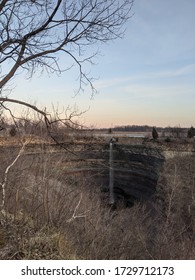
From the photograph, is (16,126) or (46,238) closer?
(46,238)

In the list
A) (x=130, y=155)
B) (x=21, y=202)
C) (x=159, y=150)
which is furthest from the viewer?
(x=130, y=155)

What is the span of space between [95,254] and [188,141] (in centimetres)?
3045

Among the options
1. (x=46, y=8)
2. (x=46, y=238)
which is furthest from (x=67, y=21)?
(x=46, y=238)

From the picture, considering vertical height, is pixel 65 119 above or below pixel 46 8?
below

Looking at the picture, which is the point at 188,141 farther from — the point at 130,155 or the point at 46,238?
the point at 46,238

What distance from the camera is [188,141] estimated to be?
35.4 m

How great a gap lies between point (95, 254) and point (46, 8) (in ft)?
16.2


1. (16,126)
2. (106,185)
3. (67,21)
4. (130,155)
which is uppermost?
(67,21)

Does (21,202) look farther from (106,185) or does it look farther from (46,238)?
(106,185)

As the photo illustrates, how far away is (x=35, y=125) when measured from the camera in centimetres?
826

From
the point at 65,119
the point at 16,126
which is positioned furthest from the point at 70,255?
the point at 16,126
